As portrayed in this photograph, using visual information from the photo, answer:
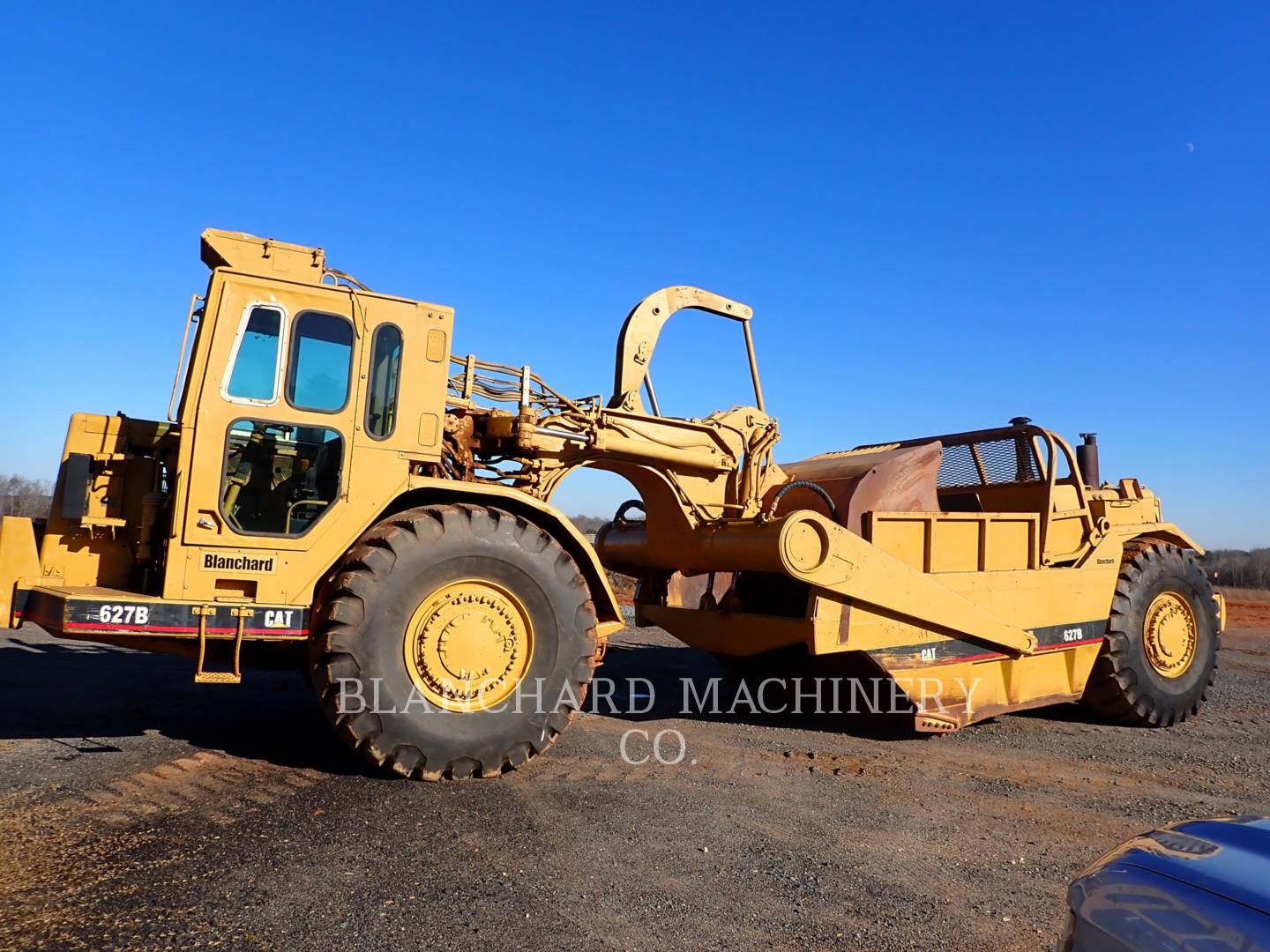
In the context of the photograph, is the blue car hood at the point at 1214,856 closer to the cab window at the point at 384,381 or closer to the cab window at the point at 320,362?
the cab window at the point at 384,381

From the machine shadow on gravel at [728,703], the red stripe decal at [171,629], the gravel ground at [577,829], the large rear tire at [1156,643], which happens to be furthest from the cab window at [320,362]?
the large rear tire at [1156,643]

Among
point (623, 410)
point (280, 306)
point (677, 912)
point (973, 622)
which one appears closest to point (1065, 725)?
point (973, 622)

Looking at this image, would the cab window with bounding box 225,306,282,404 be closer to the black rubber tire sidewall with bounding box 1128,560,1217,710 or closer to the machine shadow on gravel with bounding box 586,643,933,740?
the machine shadow on gravel with bounding box 586,643,933,740

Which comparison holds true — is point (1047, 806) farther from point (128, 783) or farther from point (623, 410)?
point (128, 783)

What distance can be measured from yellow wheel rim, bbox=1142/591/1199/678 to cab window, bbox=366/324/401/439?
655 centimetres

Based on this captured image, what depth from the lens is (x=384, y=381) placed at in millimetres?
5145

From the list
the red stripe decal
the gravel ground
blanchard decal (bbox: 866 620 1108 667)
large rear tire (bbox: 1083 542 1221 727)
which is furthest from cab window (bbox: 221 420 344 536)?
large rear tire (bbox: 1083 542 1221 727)

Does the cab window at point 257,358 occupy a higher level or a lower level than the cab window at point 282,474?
higher

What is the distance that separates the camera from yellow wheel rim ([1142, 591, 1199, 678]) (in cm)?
745

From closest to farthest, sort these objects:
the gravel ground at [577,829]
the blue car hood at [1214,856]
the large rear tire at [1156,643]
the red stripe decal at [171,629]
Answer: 1. the blue car hood at [1214,856]
2. the gravel ground at [577,829]
3. the red stripe decal at [171,629]
4. the large rear tire at [1156,643]

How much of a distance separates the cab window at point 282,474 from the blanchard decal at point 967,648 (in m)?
3.92

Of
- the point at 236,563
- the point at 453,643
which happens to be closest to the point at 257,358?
the point at 236,563

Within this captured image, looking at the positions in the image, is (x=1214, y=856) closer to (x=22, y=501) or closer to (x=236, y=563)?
(x=236, y=563)

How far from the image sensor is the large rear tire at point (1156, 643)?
7.19 metres
